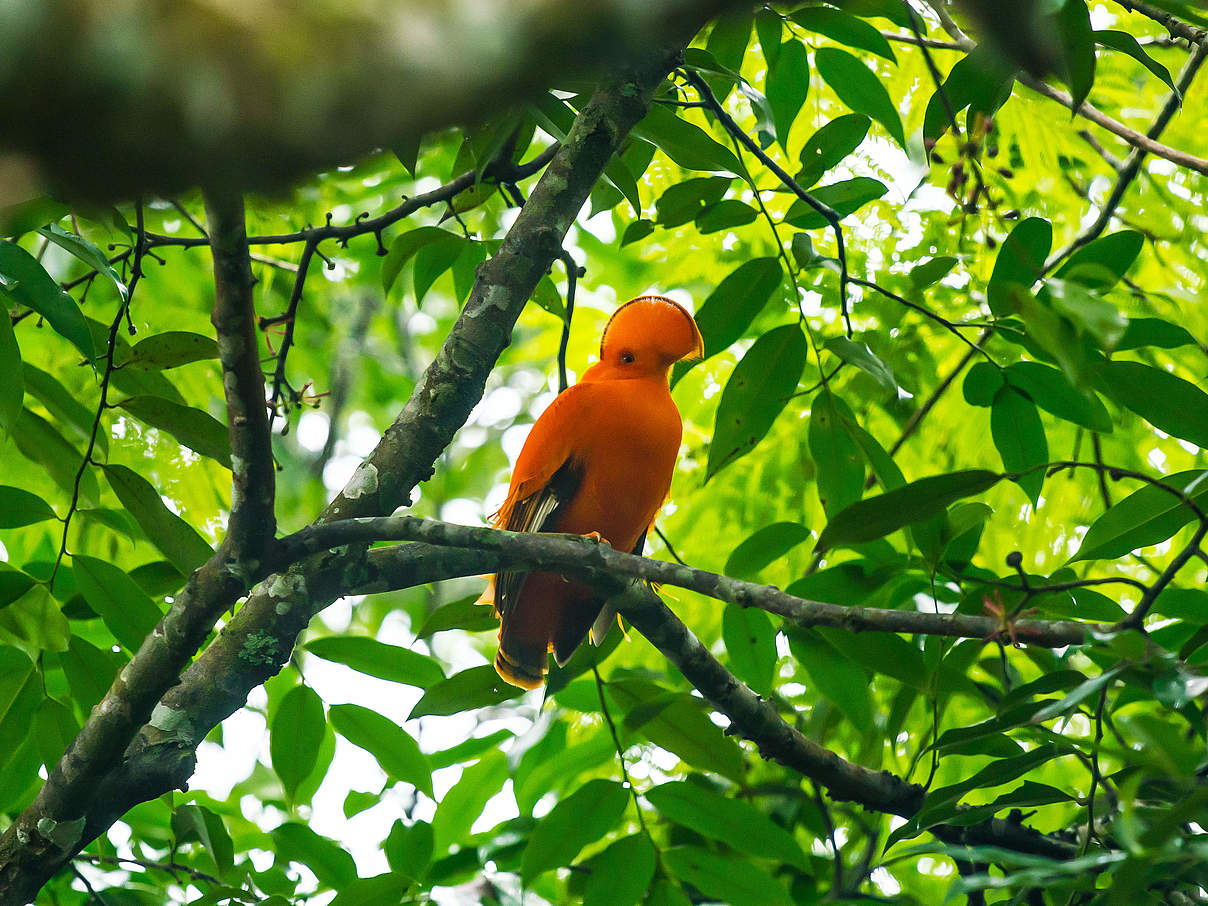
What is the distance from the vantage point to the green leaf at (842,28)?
179 cm

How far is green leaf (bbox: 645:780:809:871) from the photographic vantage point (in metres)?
1.82

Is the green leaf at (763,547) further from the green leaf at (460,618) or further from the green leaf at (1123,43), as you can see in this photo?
the green leaf at (1123,43)

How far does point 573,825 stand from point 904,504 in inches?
38.6

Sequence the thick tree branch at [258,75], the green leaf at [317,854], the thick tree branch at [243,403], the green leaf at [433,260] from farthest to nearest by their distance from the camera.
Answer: the green leaf at [433,260] → the green leaf at [317,854] → the thick tree branch at [243,403] → the thick tree branch at [258,75]

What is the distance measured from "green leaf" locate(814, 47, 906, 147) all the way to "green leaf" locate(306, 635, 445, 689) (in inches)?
57.0

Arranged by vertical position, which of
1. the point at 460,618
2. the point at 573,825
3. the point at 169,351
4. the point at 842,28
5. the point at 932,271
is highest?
the point at 842,28

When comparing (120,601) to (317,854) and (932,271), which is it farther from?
(932,271)

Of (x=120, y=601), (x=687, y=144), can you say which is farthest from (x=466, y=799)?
(x=687, y=144)

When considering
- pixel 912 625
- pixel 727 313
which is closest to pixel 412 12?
pixel 912 625

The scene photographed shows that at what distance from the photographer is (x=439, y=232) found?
2.11m

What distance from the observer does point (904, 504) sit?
1.22m

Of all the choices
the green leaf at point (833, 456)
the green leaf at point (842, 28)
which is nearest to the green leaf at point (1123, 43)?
the green leaf at point (842, 28)

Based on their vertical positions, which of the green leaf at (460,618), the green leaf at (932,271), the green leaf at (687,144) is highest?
the green leaf at (687,144)

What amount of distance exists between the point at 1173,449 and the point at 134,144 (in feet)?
9.76
